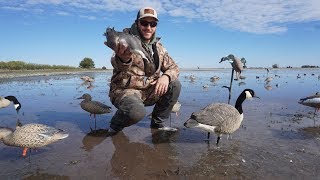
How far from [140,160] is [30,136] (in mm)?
1937

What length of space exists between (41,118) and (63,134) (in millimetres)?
3176

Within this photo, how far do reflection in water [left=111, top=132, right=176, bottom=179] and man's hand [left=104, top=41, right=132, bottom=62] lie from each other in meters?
1.60

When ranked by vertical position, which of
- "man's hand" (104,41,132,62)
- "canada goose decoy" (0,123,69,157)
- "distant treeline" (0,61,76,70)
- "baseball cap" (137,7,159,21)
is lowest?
"distant treeline" (0,61,76,70)

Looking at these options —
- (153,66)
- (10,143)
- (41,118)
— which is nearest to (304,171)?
(153,66)

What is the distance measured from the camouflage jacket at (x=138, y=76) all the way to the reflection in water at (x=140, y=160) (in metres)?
1.00

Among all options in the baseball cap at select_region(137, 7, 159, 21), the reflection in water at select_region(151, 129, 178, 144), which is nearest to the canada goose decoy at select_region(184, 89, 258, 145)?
the reflection in water at select_region(151, 129, 178, 144)

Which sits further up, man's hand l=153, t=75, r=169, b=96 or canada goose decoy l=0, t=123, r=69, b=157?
man's hand l=153, t=75, r=169, b=96

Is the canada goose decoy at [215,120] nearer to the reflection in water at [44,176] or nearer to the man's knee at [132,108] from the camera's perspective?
the man's knee at [132,108]

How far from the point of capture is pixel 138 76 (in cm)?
671

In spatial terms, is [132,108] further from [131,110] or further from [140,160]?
[140,160]

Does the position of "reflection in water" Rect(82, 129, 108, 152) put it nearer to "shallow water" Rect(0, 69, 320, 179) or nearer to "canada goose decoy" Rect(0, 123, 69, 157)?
"shallow water" Rect(0, 69, 320, 179)

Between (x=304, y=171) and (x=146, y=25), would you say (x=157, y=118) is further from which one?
(x=304, y=171)

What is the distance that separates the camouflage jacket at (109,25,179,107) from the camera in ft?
21.4

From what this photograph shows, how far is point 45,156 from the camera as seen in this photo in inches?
215
